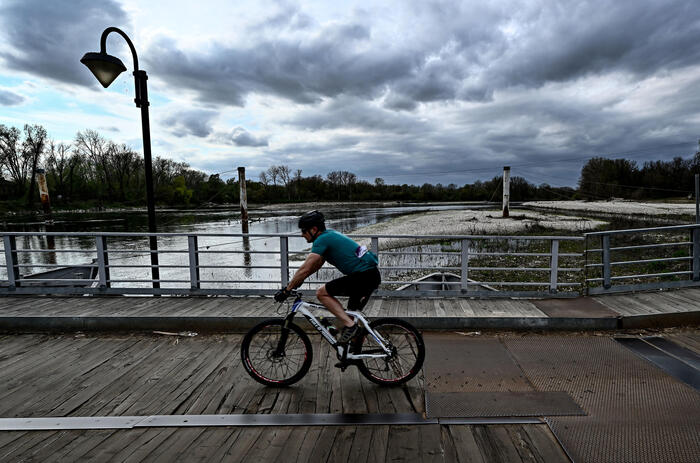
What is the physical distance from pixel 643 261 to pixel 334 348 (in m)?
6.24

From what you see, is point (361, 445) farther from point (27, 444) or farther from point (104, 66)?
point (104, 66)

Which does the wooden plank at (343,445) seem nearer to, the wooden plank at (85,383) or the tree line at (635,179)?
the wooden plank at (85,383)

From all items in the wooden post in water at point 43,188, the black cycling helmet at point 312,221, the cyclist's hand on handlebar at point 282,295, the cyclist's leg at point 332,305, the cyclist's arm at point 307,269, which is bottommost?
the cyclist's leg at point 332,305

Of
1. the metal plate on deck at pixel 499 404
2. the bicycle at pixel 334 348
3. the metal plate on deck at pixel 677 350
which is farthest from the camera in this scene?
the metal plate on deck at pixel 677 350

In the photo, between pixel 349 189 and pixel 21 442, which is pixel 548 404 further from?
pixel 349 189

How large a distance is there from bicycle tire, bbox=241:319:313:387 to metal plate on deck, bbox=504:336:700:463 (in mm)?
2480

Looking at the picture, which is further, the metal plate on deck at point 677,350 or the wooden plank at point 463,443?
the metal plate on deck at point 677,350

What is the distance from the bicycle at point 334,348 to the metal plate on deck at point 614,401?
1.46 metres

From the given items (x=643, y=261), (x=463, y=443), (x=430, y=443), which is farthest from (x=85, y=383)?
(x=643, y=261)

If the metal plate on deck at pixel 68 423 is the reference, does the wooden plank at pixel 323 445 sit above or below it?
below

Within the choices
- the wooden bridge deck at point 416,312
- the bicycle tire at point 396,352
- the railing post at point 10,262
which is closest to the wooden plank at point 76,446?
the bicycle tire at point 396,352

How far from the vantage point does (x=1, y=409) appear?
3539mm

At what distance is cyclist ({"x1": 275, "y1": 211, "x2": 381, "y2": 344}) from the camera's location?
3629 mm

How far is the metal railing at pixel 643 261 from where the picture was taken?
260 inches
